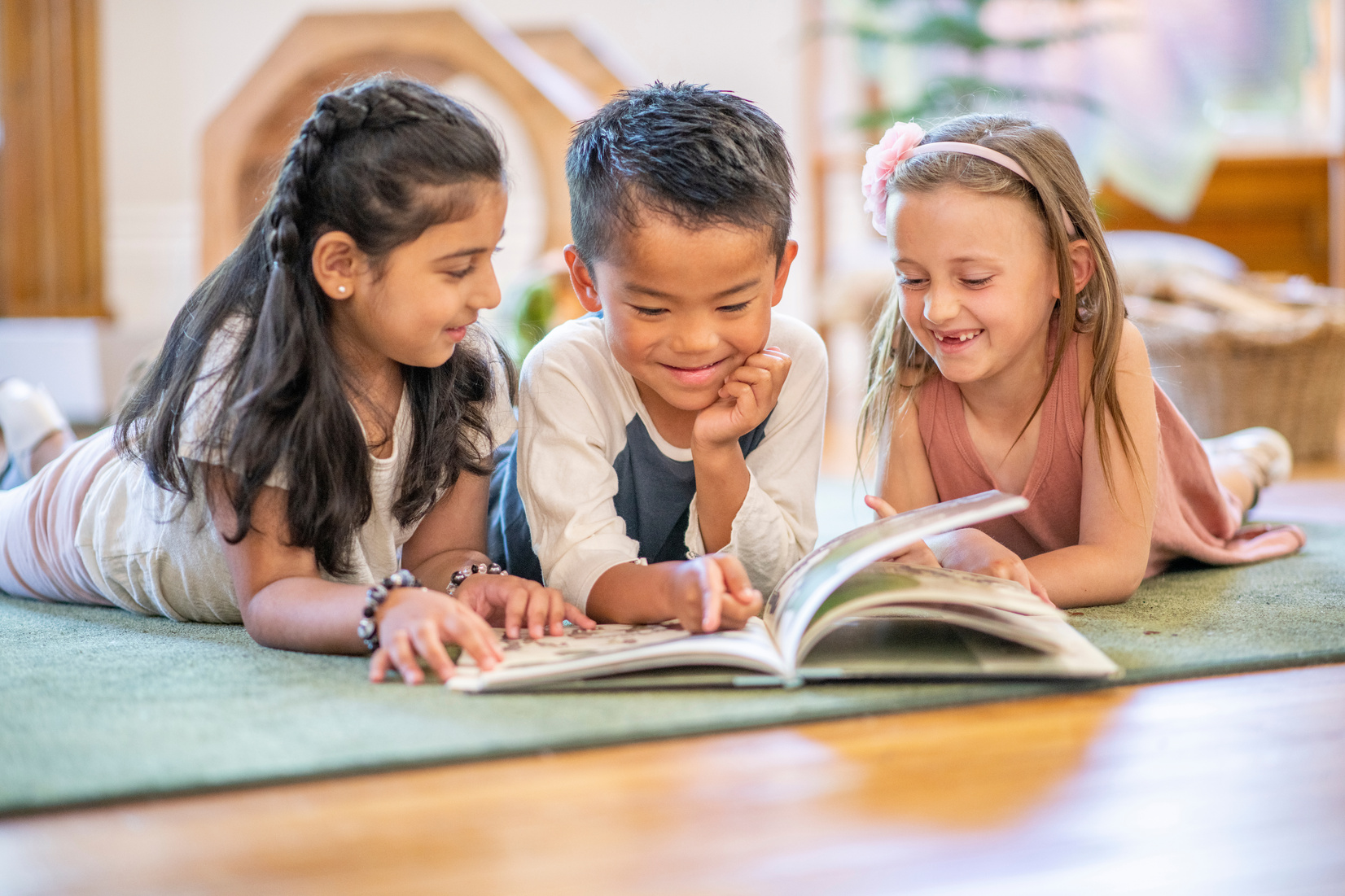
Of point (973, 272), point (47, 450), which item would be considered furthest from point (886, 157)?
point (47, 450)

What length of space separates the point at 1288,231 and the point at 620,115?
339cm

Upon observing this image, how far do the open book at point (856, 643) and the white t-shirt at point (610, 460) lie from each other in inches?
5.4

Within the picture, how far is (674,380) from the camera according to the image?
101 centimetres

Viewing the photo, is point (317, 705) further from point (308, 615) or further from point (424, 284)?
point (424, 284)

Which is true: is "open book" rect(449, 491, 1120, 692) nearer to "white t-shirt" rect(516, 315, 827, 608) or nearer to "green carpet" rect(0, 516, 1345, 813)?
"green carpet" rect(0, 516, 1345, 813)

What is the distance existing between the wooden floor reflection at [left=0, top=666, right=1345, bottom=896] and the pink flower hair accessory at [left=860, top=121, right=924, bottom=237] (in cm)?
59

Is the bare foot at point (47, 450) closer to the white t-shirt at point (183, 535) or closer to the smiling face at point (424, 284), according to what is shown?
the white t-shirt at point (183, 535)

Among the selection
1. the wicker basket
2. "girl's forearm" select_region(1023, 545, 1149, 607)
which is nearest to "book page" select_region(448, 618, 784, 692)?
"girl's forearm" select_region(1023, 545, 1149, 607)

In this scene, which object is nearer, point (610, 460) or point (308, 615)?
point (308, 615)

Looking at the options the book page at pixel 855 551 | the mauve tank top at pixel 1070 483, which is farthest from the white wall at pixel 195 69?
the book page at pixel 855 551

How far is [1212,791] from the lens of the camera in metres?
0.64

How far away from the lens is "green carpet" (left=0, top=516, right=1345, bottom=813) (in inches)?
26.5

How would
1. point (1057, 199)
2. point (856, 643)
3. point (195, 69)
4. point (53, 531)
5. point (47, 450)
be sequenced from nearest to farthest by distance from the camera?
point (856, 643), point (1057, 199), point (53, 531), point (47, 450), point (195, 69)

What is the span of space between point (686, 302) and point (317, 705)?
42 centimetres
